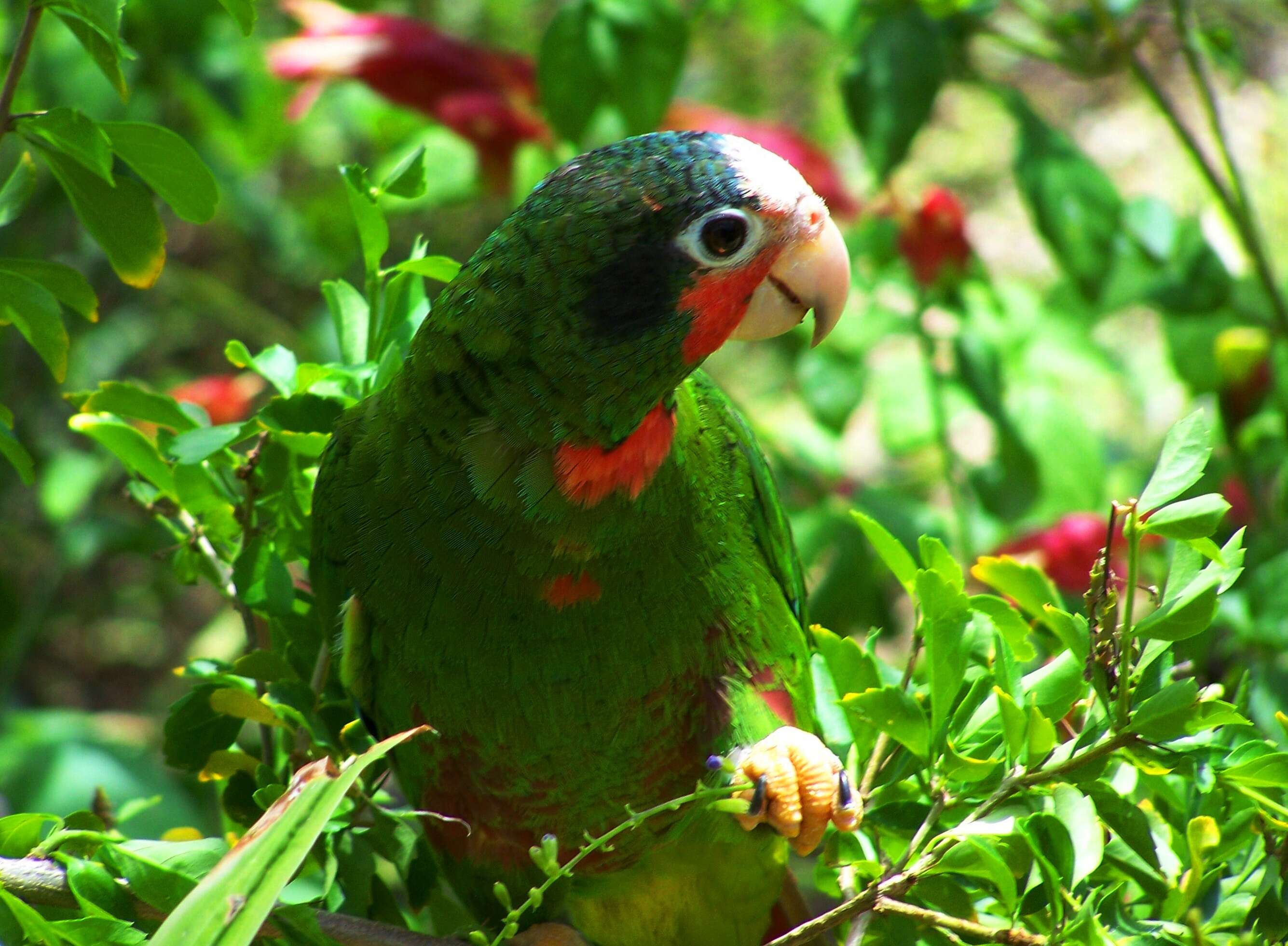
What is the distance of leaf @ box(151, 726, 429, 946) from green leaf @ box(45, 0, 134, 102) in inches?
15.8

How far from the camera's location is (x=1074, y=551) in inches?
51.1

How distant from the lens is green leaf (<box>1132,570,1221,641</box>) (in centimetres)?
58

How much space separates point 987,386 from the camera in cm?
141

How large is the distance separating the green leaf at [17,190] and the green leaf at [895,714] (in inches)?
22.3

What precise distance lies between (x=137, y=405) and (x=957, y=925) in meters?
0.61

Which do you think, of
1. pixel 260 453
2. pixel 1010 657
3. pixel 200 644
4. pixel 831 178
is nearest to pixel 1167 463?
pixel 1010 657

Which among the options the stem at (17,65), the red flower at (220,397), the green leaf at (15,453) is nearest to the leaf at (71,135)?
the stem at (17,65)

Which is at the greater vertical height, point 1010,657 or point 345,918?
point 1010,657

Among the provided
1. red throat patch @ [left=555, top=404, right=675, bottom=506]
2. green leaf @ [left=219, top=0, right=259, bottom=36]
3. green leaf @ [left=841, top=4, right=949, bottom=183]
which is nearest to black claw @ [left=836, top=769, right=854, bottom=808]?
red throat patch @ [left=555, top=404, right=675, bottom=506]

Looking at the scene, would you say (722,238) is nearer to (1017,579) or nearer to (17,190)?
(1017,579)

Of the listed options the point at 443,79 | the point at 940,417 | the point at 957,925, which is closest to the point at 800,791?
the point at 957,925

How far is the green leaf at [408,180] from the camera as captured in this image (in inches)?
32.2

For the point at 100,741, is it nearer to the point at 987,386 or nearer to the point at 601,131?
the point at 601,131

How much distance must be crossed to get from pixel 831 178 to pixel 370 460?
1.15 meters
